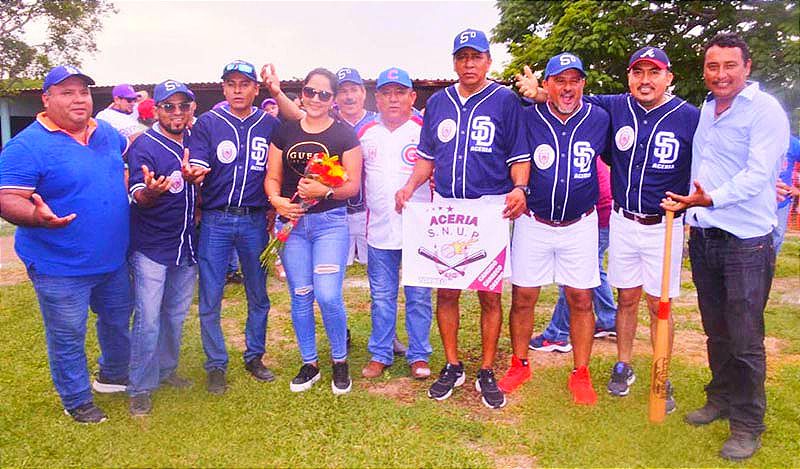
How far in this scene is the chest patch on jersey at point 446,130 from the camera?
15.1ft

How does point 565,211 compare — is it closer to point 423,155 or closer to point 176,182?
point 423,155

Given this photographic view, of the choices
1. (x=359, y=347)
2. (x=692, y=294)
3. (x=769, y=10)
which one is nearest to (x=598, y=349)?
(x=359, y=347)

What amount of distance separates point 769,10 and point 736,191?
11.3 m

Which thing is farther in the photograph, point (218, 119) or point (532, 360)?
point (532, 360)

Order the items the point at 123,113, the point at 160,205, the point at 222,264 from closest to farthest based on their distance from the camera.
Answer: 1. the point at 160,205
2. the point at 222,264
3. the point at 123,113

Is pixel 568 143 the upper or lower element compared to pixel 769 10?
lower

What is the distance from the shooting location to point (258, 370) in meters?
5.28

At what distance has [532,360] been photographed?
577cm

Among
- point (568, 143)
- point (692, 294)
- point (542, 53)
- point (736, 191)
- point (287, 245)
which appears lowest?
point (692, 294)

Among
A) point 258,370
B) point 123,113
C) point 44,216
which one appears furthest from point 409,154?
point 123,113

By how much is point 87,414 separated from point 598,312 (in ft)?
16.0

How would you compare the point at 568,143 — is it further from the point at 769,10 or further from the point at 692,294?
the point at 769,10

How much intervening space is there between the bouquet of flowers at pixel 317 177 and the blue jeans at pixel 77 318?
3.78 ft

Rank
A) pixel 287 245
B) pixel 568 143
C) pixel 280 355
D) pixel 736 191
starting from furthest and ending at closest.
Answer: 1. pixel 280 355
2. pixel 287 245
3. pixel 568 143
4. pixel 736 191
